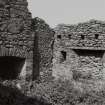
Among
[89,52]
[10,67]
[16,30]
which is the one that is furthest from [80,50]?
[10,67]

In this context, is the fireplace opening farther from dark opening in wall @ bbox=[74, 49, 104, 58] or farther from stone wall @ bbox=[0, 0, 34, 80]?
dark opening in wall @ bbox=[74, 49, 104, 58]

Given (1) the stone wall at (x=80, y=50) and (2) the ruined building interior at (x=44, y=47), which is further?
(1) the stone wall at (x=80, y=50)

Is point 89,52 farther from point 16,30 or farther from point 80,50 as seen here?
point 16,30

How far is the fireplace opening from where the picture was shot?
7.35 metres

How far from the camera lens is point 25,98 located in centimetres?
600

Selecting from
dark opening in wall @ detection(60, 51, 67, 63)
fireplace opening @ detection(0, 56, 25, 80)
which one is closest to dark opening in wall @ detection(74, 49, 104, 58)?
dark opening in wall @ detection(60, 51, 67, 63)

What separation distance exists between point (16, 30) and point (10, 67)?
1.63 meters

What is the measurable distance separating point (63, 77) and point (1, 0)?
3887 millimetres

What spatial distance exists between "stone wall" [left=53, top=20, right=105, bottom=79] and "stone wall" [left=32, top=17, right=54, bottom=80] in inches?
11.3

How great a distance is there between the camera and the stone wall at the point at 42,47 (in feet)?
25.6

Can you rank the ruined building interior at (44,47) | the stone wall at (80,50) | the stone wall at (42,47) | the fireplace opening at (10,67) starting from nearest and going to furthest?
1. the ruined building interior at (44,47)
2. the fireplace opening at (10,67)
3. the stone wall at (80,50)
4. the stone wall at (42,47)

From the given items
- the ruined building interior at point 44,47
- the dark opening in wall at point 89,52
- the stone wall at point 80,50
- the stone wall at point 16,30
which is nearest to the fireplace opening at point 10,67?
the ruined building interior at point 44,47

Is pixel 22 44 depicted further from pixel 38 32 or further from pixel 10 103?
pixel 10 103

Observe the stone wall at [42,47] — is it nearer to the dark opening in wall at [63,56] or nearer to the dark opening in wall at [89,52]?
the dark opening in wall at [63,56]
